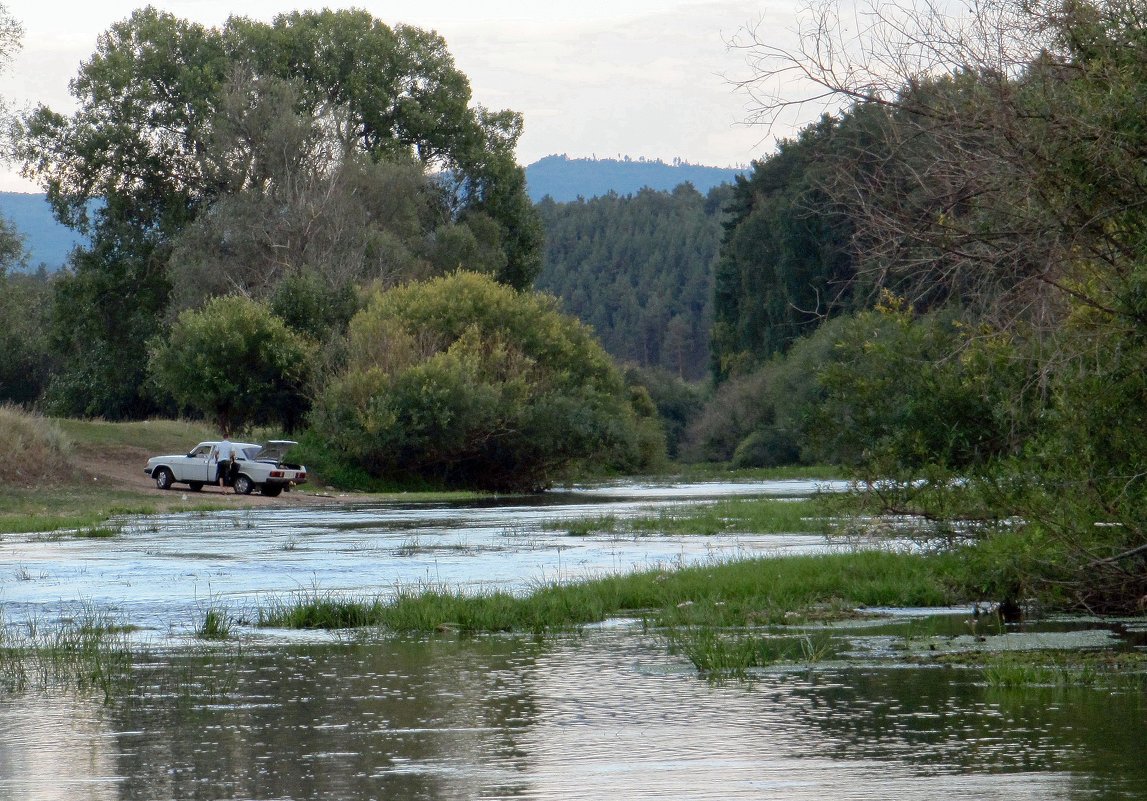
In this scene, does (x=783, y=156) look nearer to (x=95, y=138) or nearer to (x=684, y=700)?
(x=95, y=138)

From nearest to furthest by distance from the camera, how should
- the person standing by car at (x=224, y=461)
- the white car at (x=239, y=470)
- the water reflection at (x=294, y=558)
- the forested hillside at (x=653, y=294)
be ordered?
the water reflection at (x=294, y=558) < the white car at (x=239, y=470) < the person standing by car at (x=224, y=461) < the forested hillside at (x=653, y=294)

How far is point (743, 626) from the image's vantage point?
14570mm

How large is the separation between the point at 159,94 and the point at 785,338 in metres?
44.1

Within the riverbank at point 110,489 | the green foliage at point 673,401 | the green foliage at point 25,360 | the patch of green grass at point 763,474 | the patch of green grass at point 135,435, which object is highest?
the green foliage at point 25,360

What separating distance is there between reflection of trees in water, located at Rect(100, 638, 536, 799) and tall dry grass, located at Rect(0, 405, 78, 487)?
110 ft

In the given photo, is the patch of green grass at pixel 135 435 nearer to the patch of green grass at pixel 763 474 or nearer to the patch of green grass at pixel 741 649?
the patch of green grass at pixel 763 474

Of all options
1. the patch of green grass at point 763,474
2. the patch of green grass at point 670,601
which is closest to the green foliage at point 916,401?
the patch of green grass at point 670,601

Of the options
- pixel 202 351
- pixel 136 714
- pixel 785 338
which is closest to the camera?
pixel 136 714

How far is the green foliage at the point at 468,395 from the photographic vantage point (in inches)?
2178

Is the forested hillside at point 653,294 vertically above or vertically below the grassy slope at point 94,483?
above

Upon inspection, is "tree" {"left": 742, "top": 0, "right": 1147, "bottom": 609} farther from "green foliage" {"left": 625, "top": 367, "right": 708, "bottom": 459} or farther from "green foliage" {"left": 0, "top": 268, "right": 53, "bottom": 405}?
"green foliage" {"left": 625, "top": 367, "right": 708, "bottom": 459}

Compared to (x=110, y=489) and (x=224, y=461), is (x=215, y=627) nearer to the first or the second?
(x=110, y=489)

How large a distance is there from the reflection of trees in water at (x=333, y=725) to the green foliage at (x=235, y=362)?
47.2 m

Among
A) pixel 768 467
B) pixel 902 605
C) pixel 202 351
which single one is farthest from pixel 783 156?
pixel 902 605
